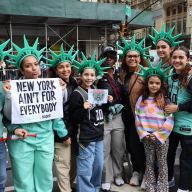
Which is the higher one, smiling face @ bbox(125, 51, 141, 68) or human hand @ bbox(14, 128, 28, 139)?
smiling face @ bbox(125, 51, 141, 68)

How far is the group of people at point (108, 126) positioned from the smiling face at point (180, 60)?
0.01 metres

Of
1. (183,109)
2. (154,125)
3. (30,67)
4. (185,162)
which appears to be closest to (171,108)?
(183,109)

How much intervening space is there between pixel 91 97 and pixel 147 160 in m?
1.14

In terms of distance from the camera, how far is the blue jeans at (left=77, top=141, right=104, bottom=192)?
10.6 feet

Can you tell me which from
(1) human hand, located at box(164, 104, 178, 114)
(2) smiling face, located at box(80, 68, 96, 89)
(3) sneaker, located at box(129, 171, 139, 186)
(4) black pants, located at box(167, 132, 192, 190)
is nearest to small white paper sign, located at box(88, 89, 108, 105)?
(2) smiling face, located at box(80, 68, 96, 89)

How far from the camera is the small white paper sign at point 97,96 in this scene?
317cm

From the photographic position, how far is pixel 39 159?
2.94 m

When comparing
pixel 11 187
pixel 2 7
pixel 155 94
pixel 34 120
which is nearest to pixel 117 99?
pixel 155 94

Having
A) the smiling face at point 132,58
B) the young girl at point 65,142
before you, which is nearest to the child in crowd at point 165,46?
the smiling face at point 132,58

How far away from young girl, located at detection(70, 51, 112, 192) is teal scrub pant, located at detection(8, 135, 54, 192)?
38 cm

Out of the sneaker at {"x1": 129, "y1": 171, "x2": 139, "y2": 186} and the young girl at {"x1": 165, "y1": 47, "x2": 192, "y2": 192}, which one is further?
the sneaker at {"x1": 129, "y1": 171, "x2": 139, "y2": 186}

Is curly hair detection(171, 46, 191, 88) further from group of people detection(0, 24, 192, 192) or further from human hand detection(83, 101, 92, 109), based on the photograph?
human hand detection(83, 101, 92, 109)

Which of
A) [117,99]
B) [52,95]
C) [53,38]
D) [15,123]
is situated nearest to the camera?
[15,123]

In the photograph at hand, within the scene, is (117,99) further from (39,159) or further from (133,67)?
(39,159)
